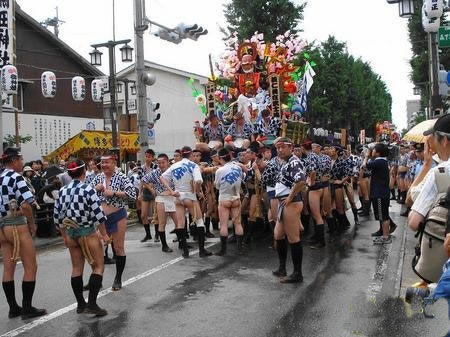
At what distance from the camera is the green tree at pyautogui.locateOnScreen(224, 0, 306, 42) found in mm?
29680

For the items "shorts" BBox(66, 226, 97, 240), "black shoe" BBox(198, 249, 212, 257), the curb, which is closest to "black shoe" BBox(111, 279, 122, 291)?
"shorts" BBox(66, 226, 97, 240)

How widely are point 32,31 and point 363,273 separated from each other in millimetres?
24890

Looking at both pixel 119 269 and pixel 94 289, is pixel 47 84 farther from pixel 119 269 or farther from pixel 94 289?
pixel 94 289

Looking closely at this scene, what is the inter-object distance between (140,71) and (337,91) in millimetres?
27585

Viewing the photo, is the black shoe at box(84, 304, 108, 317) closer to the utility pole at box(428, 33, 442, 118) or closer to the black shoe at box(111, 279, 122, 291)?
the black shoe at box(111, 279, 122, 291)

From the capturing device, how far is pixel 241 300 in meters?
6.43

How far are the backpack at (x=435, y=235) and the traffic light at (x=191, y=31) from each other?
43.5ft

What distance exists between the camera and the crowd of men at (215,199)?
6.00m

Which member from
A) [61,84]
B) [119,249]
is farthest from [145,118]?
[61,84]

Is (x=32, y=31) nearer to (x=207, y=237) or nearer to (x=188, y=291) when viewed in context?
(x=207, y=237)

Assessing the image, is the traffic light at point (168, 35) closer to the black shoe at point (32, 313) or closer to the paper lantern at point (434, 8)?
the paper lantern at point (434, 8)

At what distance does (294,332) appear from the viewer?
5230 millimetres

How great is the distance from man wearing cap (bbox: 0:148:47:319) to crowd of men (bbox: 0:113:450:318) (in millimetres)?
12

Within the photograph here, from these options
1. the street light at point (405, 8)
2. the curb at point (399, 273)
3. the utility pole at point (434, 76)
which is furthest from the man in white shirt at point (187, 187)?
the utility pole at point (434, 76)
